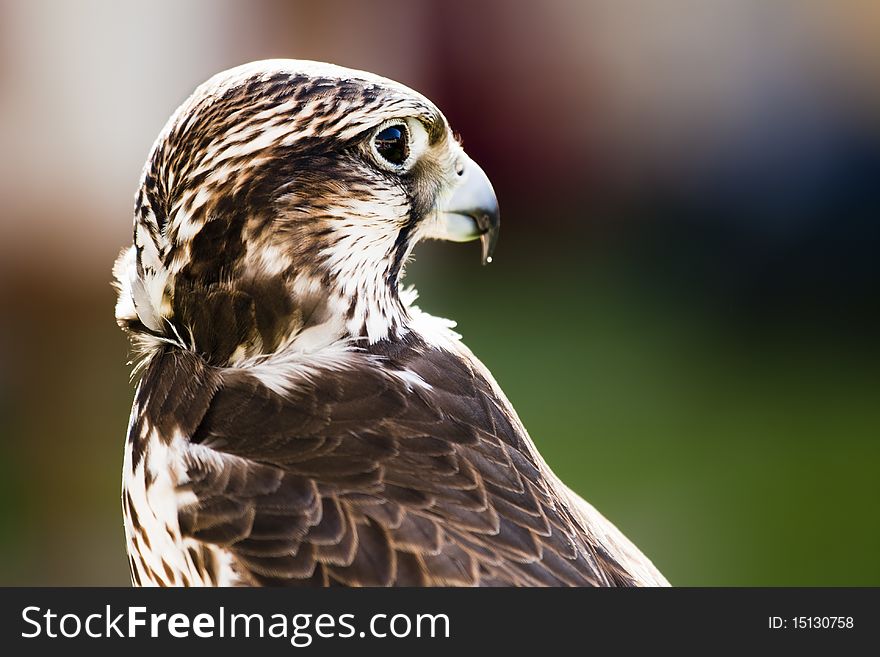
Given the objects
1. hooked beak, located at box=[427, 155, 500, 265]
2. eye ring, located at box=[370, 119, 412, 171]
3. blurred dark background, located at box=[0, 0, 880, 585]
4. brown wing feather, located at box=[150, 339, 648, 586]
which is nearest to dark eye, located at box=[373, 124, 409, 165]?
eye ring, located at box=[370, 119, 412, 171]

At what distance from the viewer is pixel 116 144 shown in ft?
15.7

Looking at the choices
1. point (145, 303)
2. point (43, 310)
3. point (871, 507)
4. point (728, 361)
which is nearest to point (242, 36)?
point (43, 310)

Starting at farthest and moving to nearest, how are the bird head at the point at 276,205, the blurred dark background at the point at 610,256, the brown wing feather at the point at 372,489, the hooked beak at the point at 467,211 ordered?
the blurred dark background at the point at 610,256
the hooked beak at the point at 467,211
the bird head at the point at 276,205
the brown wing feather at the point at 372,489

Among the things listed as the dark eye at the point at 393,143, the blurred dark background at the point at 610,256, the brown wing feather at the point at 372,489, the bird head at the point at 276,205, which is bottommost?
the brown wing feather at the point at 372,489

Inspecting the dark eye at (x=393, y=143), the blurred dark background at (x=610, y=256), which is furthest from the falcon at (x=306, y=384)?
the blurred dark background at (x=610, y=256)

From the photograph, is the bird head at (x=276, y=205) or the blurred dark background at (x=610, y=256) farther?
the blurred dark background at (x=610, y=256)

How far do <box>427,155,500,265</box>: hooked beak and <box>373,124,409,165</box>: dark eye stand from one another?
0.10 metres

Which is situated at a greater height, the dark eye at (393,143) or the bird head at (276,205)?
the dark eye at (393,143)

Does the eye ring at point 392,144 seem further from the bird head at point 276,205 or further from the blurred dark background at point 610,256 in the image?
the blurred dark background at point 610,256

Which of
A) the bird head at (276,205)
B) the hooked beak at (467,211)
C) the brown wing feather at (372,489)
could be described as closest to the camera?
the brown wing feather at (372,489)

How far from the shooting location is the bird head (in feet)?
4.12

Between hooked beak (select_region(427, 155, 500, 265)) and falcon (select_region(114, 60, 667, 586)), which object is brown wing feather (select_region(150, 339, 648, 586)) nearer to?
falcon (select_region(114, 60, 667, 586))

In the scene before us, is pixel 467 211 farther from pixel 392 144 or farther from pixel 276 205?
pixel 276 205

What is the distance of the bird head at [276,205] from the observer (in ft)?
4.12
